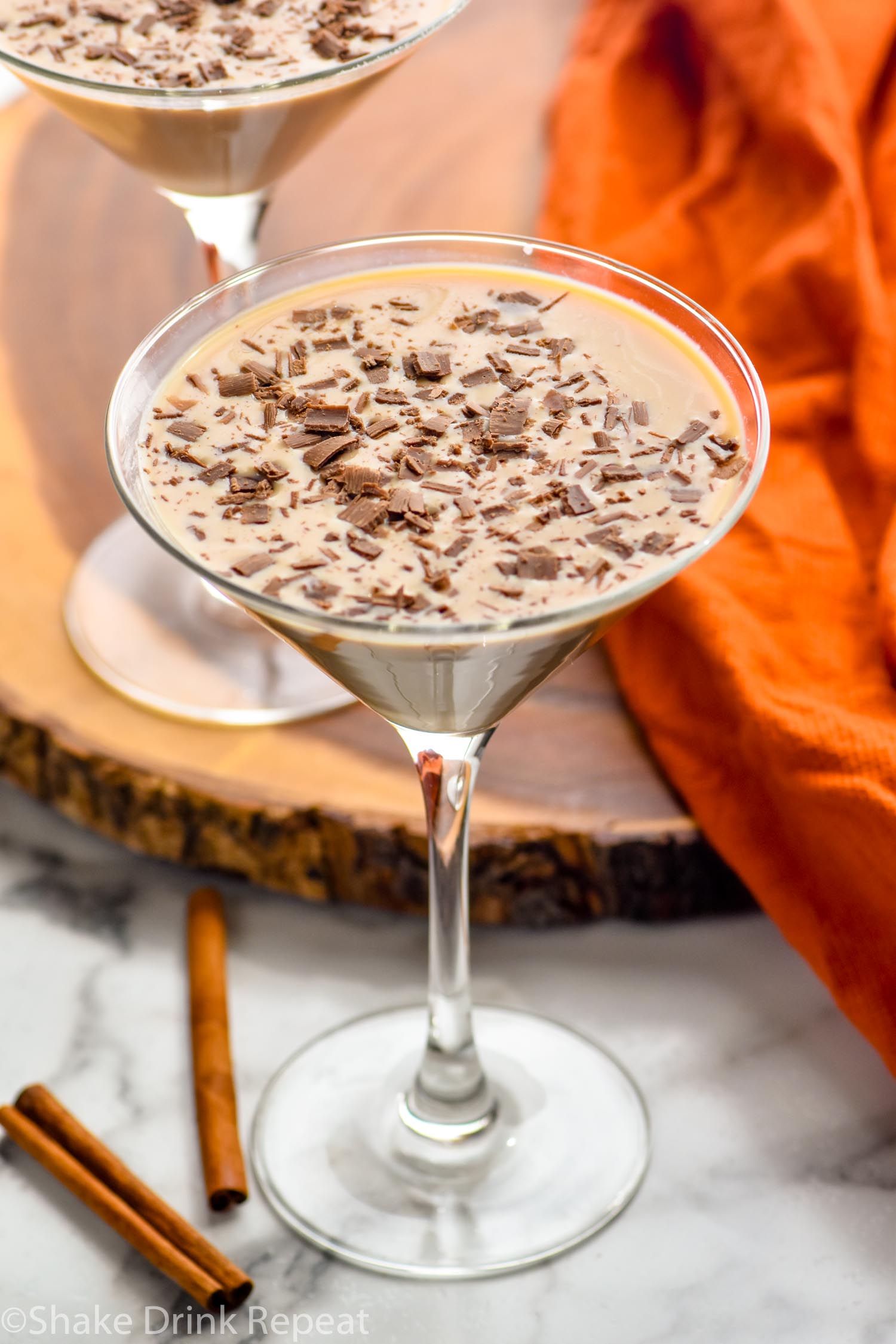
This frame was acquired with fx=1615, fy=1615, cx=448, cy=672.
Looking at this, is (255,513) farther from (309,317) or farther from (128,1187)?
(128,1187)

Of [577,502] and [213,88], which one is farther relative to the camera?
[213,88]

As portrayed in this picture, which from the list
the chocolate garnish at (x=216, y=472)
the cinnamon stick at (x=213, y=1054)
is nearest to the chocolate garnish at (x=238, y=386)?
the chocolate garnish at (x=216, y=472)

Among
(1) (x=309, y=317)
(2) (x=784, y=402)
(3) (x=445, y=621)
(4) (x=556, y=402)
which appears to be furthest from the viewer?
(2) (x=784, y=402)

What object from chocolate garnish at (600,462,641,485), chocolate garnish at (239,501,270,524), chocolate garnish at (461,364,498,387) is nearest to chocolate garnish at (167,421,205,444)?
chocolate garnish at (239,501,270,524)

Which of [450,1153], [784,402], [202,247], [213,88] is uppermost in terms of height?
[213,88]

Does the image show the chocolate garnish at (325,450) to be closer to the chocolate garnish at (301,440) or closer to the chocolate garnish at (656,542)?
the chocolate garnish at (301,440)

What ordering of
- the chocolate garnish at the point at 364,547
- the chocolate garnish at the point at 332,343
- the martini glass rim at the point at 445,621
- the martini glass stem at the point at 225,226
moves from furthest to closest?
1. the martini glass stem at the point at 225,226
2. the chocolate garnish at the point at 332,343
3. the chocolate garnish at the point at 364,547
4. the martini glass rim at the point at 445,621

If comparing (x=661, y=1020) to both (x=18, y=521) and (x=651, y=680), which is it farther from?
(x=18, y=521)

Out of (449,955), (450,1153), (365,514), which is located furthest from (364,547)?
(450,1153)
